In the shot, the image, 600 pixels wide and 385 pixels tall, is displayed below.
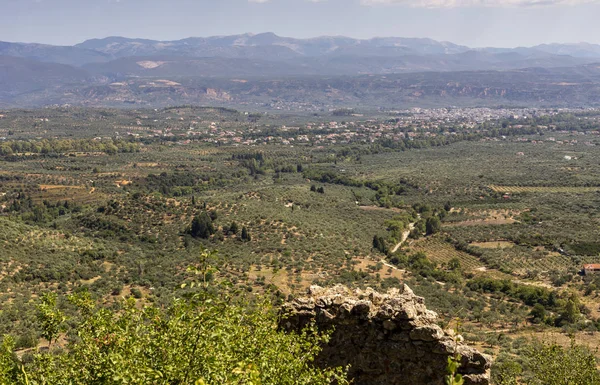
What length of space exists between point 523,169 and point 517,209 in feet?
144

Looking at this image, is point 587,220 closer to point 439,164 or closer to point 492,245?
point 492,245

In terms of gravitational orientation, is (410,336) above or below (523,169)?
above

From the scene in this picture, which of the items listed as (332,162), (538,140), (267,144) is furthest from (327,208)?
(538,140)

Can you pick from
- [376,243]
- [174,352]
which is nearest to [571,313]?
[376,243]

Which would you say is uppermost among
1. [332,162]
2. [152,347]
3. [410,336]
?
[152,347]

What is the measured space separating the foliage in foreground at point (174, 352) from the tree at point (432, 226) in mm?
58906

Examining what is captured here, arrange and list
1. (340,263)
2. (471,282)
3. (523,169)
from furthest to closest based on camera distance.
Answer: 1. (523,169)
2. (340,263)
3. (471,282)

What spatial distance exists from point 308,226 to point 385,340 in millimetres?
48097

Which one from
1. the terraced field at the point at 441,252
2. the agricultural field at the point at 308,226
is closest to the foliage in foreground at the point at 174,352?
the agricultural field at the point at 308,226

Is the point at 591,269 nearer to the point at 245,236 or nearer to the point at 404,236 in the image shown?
the point at 404,236

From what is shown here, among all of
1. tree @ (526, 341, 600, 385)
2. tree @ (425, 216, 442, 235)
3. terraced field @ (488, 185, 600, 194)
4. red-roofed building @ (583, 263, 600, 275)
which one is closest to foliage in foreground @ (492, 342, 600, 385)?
tree @ (526, 341, 600, 385)

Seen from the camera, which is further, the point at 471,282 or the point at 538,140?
the point at 538,140

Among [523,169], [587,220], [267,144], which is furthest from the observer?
[267,144]

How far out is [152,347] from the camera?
990 centimetres
